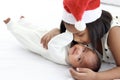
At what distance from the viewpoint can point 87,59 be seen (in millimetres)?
1013

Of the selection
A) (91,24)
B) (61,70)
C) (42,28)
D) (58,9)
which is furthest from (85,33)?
(58,9)

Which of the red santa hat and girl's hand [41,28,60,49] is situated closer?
the red santa hat

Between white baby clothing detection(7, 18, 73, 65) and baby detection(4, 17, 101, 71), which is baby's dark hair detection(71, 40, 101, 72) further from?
white baby clothing detection(7, 18, 73, 65)

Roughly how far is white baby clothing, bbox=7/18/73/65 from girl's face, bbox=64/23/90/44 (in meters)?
0.03

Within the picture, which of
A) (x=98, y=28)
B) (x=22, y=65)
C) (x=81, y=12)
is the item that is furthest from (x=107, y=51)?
(x=22, y=65)

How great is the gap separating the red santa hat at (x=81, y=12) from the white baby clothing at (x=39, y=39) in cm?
10

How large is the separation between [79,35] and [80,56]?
99 mm

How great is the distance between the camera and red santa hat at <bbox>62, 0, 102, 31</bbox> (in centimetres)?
99

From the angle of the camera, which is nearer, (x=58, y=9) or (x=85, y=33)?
(x=85, y=33)

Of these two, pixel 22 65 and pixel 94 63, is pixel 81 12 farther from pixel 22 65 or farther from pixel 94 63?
pixel 22 65

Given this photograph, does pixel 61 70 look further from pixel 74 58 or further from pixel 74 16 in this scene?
pixel 74 16

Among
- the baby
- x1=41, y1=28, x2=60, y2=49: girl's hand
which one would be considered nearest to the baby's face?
the baby

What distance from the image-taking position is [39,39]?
1.22 meters

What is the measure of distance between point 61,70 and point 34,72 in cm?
11
